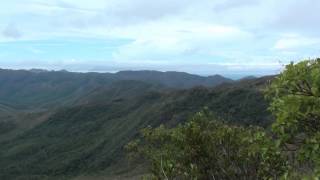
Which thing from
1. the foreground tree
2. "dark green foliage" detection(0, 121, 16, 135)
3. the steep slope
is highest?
the foreground tree

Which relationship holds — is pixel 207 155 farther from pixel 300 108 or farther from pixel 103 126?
pixel 103 126

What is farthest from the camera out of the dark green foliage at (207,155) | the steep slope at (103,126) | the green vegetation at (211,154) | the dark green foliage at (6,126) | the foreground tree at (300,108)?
the dark green foliage at (6,126)

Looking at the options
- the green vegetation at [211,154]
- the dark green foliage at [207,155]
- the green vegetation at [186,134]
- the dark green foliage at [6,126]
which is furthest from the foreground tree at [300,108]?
the dark green foliage at [6,126]

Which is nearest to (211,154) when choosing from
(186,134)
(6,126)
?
(186,134)

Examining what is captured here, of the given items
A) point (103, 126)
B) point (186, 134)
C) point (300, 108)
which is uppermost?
point (300, 108)

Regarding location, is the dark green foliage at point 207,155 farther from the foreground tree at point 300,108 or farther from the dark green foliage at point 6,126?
the dark green foliage at point 6,126

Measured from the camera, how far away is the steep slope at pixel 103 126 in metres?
79.8

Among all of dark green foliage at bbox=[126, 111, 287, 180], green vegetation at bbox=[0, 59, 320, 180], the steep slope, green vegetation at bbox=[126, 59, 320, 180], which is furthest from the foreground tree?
the steep slope

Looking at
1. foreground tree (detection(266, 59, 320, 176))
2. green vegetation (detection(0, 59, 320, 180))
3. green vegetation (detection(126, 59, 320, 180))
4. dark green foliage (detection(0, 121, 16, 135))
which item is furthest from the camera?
dark green foliage (detection(0, 121, 16, 135))

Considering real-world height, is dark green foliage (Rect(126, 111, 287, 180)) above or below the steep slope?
above

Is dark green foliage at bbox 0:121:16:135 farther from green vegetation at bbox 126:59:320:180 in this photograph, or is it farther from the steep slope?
green vegetation at bbox 126:59:320:180

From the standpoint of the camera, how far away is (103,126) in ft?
363

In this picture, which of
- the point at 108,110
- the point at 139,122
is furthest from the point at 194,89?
the point at 108,110

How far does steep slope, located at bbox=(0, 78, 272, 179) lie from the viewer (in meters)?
79.8
